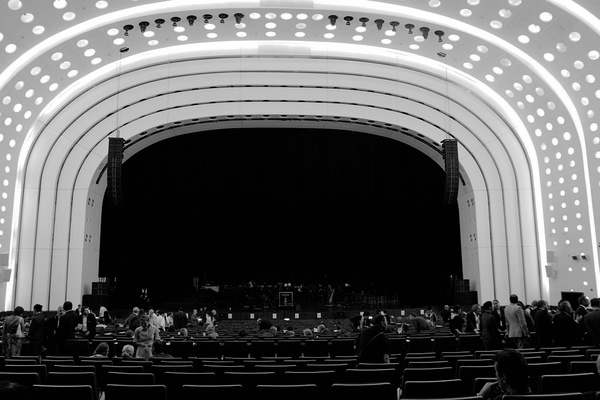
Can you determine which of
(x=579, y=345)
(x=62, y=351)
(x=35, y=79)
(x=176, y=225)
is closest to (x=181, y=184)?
(x=176, y=225)

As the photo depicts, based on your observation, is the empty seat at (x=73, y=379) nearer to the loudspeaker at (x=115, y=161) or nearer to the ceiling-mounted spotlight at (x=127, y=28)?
the ceiling-mounted spotlight at (x=127, y=28)

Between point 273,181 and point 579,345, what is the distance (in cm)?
2225

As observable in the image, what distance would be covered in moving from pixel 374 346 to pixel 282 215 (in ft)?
81.5

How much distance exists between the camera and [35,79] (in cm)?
1794

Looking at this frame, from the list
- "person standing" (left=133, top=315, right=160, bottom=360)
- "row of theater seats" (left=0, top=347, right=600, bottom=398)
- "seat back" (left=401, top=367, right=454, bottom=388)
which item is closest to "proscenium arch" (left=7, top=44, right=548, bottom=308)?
"person standing" (left=133, top=315, right=160, bottom=360)

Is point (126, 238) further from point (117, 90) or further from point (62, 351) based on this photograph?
point (62, 351)

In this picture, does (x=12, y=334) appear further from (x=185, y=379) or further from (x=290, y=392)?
(x=290, y=392)

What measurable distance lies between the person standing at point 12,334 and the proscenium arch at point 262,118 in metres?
12.3

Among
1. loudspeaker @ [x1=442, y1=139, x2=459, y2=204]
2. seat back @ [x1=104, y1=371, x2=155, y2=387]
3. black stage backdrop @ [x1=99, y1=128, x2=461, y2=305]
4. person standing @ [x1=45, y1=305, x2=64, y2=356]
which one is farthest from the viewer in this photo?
black stage backdrop @ [x1=99, y1=128, x2=461, y2=305]

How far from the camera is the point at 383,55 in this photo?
67.6 ft

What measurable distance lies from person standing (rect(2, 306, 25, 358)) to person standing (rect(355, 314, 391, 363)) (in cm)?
676

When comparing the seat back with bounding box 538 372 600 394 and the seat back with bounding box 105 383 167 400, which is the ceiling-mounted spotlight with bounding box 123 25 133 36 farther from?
the seat back with bounding box 538 372 600 394

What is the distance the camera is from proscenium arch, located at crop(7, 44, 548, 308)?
21016 mm

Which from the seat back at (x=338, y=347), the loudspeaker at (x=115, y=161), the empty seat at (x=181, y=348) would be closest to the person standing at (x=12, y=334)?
the empty seat at (x=181, y=348)
